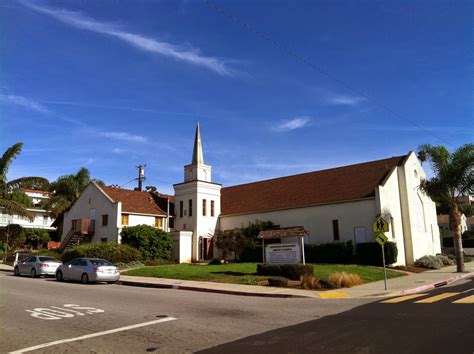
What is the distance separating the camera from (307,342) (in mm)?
8117

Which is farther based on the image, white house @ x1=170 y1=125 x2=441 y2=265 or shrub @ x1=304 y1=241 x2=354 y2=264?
white house @ x1=170 y1=125 x2=441 y2=265

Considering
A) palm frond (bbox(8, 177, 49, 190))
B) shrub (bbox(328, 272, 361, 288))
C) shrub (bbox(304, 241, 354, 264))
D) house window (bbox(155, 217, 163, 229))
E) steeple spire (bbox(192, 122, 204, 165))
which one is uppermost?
steeple spire (bbox(192, 122, 204, 165))

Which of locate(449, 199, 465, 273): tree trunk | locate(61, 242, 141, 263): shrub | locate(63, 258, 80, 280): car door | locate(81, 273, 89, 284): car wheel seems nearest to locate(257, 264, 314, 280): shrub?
locate(81, 273, 89, 284): car wheel

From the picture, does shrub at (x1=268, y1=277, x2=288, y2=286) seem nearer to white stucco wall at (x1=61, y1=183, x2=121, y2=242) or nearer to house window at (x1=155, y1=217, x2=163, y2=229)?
white stucco wall at (x1=61, y1=183, x2=121, y2=242)

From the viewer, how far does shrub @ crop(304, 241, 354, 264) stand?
31.3 meters

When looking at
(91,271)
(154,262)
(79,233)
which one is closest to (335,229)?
(154,262)

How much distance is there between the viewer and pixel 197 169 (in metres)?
40.8

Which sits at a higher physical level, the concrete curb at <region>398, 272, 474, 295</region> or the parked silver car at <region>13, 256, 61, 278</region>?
the parked silver car at <region>13, 256, 61, 278</region>

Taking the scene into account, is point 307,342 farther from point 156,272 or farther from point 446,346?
point 156,272

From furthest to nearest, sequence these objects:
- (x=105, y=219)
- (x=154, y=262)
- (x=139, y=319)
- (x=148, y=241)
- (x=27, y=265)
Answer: (x=105, y=219) < (x=148, y=241) < (x=154, y=262) < (x=27, y=265) < (x=139, y=319)

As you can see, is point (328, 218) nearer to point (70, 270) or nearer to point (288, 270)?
point (288, 270)

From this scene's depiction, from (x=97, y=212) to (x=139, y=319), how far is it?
31.9 meters

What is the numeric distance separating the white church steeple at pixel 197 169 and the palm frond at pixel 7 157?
1506 centimetres

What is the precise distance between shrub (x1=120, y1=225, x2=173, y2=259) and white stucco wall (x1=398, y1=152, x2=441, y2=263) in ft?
65.4
